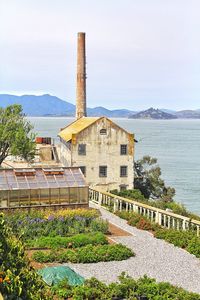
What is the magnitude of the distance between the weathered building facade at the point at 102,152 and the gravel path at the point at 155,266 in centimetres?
3022

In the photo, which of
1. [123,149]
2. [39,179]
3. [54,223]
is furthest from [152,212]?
[123,149]

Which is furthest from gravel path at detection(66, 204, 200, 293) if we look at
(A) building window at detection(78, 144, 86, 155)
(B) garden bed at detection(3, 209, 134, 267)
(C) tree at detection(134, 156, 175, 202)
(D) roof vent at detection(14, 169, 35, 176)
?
(C) tree at detection(134, 156, 175, 202)

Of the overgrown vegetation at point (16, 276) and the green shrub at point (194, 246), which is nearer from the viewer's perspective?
the overgrown vegetation at point (16, 276)

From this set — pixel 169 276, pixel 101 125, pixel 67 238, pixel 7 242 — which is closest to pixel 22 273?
pixel 7 242

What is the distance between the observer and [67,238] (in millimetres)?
18688

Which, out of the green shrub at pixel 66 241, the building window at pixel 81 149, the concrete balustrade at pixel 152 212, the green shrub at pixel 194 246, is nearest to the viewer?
the green shrub at pixel 194 246

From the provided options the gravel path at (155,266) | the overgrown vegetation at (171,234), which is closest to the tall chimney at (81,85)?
the overgrown vegetation at (171,234)

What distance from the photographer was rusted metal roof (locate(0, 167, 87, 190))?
23.8 meters

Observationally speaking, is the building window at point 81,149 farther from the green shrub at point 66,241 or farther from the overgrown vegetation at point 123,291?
the overgrown vegetation at point 123,291

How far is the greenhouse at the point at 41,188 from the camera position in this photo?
2327cm

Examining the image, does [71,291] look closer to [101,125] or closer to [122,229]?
[122,229]

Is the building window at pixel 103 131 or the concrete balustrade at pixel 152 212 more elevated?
the building window at pixel 103 131

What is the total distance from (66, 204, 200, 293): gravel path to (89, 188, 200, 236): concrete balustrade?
5.15ft

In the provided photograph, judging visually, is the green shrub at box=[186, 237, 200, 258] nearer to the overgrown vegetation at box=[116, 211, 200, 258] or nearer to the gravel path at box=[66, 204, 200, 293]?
the overgrown vegetation at box=[116, 211, 200, 258]
